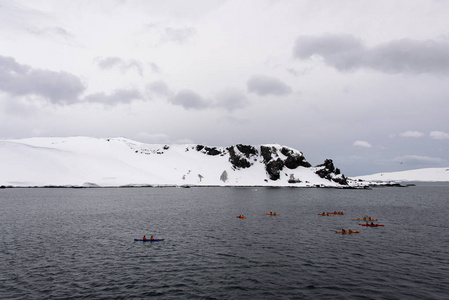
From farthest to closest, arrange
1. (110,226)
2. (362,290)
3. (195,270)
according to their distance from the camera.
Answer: (110,226)
(195,270)
(362,290)

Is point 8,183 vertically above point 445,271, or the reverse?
point 8,183

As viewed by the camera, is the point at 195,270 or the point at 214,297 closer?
the point at 214,297

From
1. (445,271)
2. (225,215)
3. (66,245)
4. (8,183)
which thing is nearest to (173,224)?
(225,215)

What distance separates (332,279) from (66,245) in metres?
40.7

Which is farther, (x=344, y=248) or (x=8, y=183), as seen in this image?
(x=8, y=183)

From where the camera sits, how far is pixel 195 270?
36781 mm

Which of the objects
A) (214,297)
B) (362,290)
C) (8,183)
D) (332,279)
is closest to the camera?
(214,297)

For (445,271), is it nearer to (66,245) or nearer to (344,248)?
(344,248)

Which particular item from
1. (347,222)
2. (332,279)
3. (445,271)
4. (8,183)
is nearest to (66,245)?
(332,279)

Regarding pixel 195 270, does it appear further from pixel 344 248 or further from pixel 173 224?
pixel 173 224

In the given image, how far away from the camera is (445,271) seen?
37156 mm

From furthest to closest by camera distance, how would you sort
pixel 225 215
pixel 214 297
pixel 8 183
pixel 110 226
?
1. pixel 8 183
2. pixel 225 215
3. pixel 110 226
4. pixel 214 297

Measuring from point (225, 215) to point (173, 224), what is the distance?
19.0 metres

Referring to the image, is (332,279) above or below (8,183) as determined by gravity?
below
